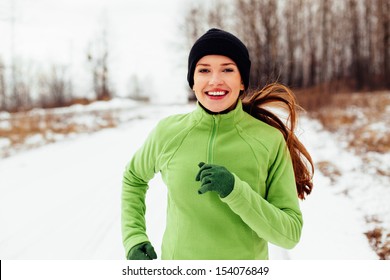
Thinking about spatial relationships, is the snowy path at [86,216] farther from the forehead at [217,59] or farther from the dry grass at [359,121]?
the dry grass at [359,121]

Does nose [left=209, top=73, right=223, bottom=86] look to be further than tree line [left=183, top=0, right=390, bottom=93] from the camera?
No

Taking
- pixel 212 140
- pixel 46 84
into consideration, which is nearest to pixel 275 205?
pixel 212 140

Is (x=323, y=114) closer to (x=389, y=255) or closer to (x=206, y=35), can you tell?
(x=389, y=255)

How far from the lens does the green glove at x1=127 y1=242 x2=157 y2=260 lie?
136cm

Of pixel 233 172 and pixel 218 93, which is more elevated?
pixel 218 93

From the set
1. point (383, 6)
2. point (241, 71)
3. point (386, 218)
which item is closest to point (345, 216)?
point (386, 218)

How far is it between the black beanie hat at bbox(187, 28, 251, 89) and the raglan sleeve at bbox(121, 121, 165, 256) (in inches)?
10.3

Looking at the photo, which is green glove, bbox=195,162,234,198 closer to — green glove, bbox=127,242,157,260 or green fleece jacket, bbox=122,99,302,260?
green fleece jacket, bbox=122,99,302,260

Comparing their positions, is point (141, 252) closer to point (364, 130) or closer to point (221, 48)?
point (221, 48)

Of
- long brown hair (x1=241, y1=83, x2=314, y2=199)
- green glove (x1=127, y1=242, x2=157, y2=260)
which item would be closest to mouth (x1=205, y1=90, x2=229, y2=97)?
long brown hair (x1=241, y1=83, x2=314, y2=199)

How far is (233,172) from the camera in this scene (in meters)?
Result: 1.21

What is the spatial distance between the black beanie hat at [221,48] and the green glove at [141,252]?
0.59m

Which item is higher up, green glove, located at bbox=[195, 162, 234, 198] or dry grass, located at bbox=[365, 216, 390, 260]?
green glove, located at bbox=[195, 162, 234, 198]

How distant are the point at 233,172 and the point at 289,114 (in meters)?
0.37
